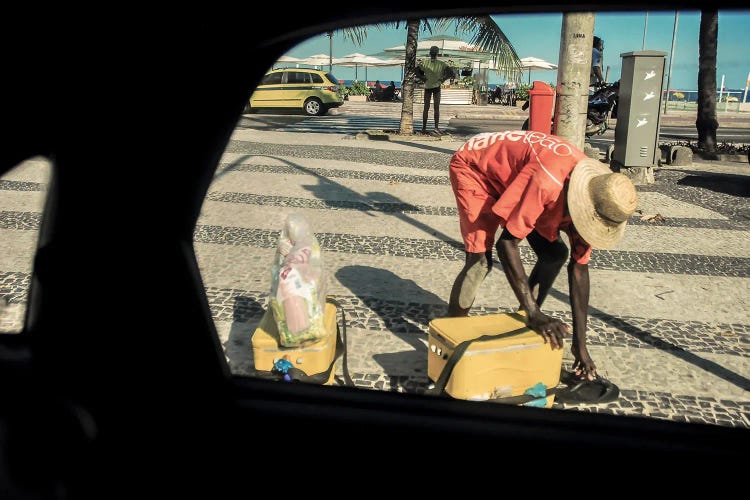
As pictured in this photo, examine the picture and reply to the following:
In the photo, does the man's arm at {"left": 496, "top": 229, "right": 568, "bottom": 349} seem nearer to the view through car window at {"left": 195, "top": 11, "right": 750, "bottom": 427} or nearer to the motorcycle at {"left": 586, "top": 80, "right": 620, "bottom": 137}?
the view through car window at {"left": 195, "top": 11, "right": 750, "bottom": 427}

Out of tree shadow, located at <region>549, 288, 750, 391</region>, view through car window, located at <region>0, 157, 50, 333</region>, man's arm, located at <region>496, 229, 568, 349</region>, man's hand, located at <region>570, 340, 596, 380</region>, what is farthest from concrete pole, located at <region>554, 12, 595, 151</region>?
view through car window, located at <region>0, 157, 50, 333</region>

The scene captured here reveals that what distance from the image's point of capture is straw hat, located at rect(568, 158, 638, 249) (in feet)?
9.71

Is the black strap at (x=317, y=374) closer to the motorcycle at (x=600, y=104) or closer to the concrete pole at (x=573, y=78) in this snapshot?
the concrete pole at (x=573, y=78)

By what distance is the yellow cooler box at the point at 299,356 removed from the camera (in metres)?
3.09

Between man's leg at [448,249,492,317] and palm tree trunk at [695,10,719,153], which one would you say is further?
palm tree trunk at [695,10,719,153]

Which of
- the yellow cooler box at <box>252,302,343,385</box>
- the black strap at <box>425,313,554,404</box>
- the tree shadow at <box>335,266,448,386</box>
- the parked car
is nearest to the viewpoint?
the parked car

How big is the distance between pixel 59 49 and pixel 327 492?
2.77 feet

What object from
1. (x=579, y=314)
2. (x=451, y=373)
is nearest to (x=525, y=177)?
(x=579, y=314)

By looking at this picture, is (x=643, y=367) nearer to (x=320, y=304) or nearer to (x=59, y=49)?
(x=320, y=304)

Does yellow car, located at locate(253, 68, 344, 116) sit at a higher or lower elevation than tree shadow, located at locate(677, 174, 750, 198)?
higher

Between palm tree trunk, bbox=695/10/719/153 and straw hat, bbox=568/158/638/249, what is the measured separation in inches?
421

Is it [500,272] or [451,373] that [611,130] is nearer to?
[500,272]

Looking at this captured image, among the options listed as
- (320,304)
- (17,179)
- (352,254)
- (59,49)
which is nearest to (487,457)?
(59,49)

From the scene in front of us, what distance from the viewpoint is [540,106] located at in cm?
823
